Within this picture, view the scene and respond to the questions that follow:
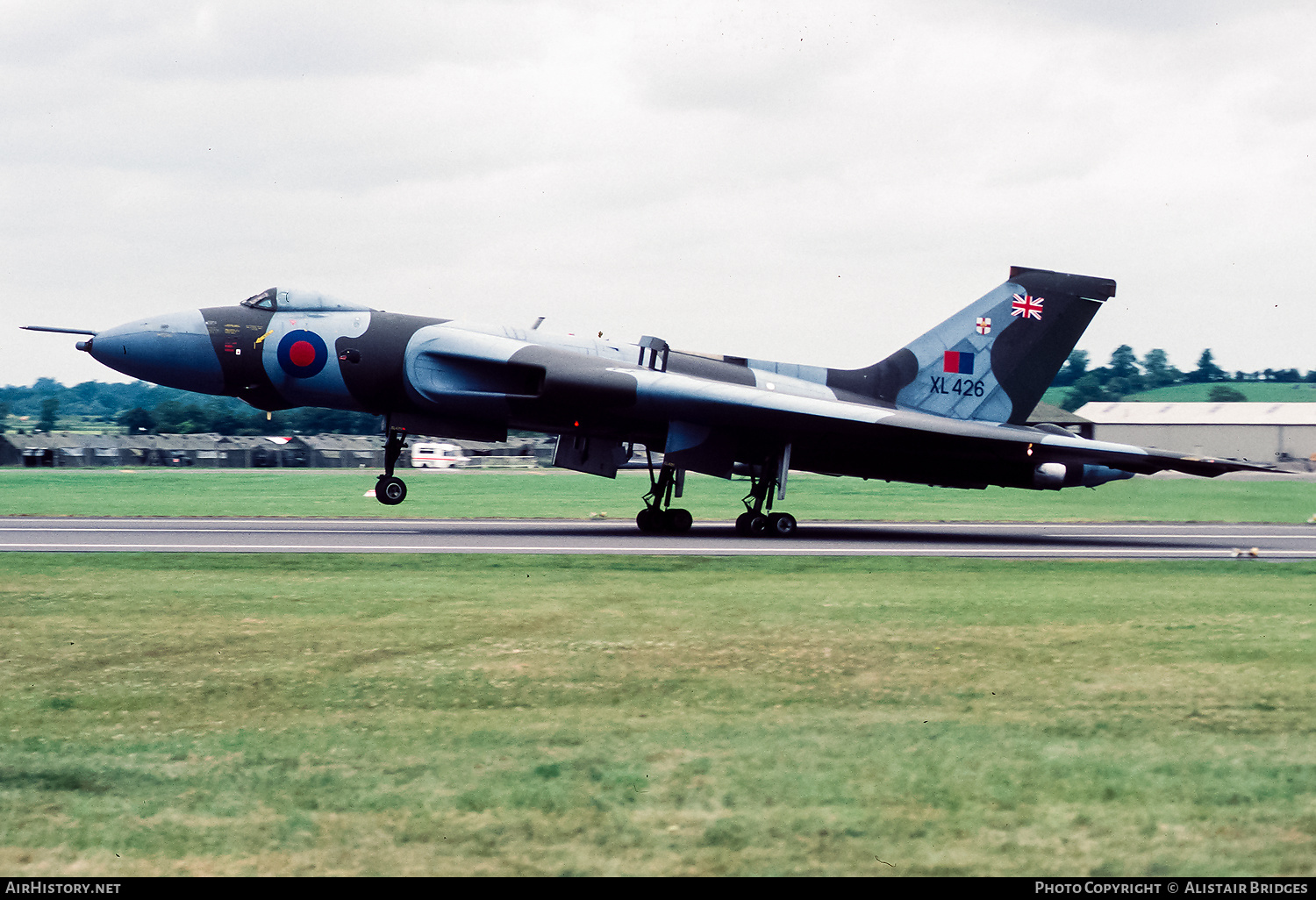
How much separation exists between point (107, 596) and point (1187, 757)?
1028 centimetres

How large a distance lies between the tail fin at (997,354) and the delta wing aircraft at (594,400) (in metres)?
0.37

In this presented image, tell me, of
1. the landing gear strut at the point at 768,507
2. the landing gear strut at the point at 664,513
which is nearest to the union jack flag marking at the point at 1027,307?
the landing gear strut at the point at 768,507

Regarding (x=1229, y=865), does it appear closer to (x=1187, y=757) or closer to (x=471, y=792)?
(x=1187, y=757)

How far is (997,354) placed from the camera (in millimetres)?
23969

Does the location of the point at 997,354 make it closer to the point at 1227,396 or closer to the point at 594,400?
the point at 594,400

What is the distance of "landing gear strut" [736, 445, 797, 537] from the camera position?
856 inches

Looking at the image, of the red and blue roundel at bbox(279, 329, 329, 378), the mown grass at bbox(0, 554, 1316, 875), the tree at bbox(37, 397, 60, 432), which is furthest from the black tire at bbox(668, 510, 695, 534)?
the tree at bbox(37, 397, 60, 432)

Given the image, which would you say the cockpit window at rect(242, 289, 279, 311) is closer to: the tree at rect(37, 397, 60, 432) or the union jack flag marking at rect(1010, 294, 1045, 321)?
the union jack flag marking at rect(1010, 294, 1045, 321)

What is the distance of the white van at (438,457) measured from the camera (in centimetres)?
6862

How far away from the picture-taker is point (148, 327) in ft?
68.7

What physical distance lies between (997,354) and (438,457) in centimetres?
5108

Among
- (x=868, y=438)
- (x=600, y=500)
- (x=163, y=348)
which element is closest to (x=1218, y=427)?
(x=600, y=500)
